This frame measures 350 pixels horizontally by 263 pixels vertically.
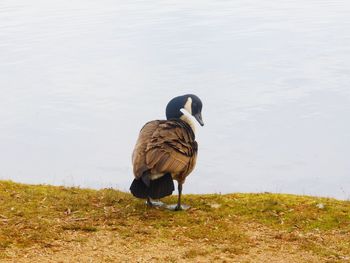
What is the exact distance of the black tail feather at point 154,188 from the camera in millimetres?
12227

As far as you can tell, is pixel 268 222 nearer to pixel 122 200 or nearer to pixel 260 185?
pixel 122 200

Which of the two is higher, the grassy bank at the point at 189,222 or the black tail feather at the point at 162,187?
the black tail feather at the point at 162,187

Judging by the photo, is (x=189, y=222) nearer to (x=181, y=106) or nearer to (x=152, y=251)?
(x=152, y=251)

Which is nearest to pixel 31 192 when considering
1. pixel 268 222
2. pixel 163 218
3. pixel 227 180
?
pixel 163 218

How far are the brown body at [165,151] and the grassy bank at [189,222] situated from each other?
1.06 m

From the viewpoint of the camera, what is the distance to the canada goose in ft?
40.2

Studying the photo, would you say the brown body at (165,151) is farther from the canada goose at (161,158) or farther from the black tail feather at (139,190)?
the black tail feather at (139,190)

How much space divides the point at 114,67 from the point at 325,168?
311 feet

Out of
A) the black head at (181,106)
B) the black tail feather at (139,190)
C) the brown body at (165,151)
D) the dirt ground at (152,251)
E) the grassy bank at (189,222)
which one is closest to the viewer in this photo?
the dirt ground at (152,251)

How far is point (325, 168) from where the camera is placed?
105m

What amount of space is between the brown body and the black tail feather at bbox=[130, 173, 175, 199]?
0.38 ft

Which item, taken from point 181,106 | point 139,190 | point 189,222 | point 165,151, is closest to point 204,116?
point 181,106

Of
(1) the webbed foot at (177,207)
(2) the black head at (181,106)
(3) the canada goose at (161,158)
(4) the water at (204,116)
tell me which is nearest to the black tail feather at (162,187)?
(3) the canada goose at (161,158)

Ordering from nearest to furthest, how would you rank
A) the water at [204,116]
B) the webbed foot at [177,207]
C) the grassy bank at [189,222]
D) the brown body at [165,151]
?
the grassy bank at [189,222]
the brown body at [165,151]
the webbed foot at [177,207]
the water at [204,116]
